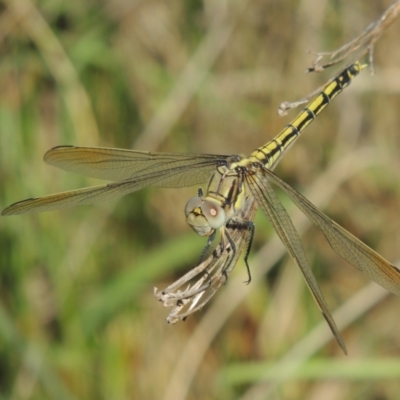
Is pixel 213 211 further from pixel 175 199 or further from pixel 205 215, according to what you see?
pixel 175 199

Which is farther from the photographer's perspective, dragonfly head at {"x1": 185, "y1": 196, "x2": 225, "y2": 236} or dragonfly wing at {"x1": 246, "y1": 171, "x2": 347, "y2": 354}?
dragonfly head at {"x1": 185, "y1": 196, "x2": 225, "y2": 236}

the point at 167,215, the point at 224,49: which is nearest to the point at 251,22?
the point at 224,49

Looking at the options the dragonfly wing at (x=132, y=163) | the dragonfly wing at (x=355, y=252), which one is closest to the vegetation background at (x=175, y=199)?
the dragonfly wing at (x=132, y=163)

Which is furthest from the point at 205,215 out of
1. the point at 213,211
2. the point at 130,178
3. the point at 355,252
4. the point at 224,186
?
the point at 355,252

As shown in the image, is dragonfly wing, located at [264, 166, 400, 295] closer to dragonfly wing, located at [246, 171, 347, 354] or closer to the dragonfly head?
dragonfly wing, located at [246, 171, 347, 354]

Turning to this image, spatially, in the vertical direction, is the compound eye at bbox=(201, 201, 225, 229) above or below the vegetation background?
→ below

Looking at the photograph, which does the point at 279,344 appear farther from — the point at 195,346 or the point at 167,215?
the point at 167,215

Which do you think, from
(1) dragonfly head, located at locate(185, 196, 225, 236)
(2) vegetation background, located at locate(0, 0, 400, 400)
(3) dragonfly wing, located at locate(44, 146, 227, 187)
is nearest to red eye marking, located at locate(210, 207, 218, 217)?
(1) dragonfly head, located at locate(185, 196, 225, 236)
